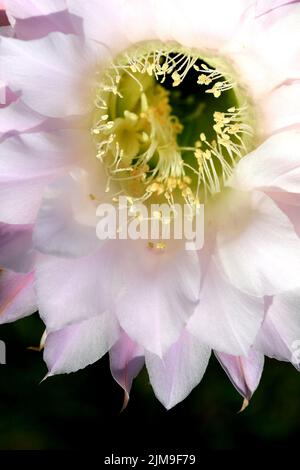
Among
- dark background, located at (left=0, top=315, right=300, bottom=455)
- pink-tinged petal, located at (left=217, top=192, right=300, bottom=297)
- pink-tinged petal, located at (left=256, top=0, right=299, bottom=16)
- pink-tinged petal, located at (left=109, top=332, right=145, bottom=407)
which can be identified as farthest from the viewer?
dark background, located at (left=0, top=315, right=300, bottom=455)

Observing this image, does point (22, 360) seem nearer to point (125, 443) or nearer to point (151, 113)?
point (125, 443)

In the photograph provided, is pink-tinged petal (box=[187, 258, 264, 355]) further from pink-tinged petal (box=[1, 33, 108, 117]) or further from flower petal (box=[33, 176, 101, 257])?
pink-tinged petal (box=[1, 33, 108, 117])

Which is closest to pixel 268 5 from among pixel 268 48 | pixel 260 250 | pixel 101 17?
pixel 268 48

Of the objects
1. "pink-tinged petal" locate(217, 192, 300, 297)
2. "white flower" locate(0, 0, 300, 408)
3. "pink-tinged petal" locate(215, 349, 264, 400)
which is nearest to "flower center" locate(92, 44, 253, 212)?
"white flower" locate(0, 0, 300, 408)

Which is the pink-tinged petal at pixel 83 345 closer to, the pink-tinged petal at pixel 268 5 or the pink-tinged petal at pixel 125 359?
the pink-tinged petal at pixel 125 359

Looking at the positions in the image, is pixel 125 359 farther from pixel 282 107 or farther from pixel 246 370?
pixel 282 107
